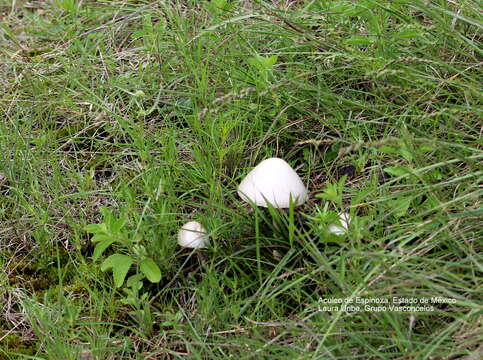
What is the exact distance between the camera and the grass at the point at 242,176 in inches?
73.3

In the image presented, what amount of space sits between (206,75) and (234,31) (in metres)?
0.25

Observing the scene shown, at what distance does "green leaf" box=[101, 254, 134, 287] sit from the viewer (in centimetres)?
211

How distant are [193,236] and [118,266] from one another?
0.29 meters

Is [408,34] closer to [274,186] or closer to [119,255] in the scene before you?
[274,186]

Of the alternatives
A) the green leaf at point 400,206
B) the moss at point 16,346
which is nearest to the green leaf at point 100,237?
the moss at point 16,346

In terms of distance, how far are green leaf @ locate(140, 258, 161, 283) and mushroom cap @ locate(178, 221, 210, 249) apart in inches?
5.0

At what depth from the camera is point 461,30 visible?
2615mm

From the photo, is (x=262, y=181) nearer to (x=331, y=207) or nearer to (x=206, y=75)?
(x=331, y=207)

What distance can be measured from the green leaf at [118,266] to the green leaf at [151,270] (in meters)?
0.05

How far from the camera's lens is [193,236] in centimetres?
218

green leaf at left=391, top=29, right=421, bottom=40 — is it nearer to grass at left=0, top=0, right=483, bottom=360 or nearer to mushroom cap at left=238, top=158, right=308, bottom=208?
grass at left=0, top=0, right=483, bottom=360

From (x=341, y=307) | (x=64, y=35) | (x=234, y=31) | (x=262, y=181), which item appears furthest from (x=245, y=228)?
(x=64, y=35)

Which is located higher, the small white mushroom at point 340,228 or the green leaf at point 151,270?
the small white mushroom at point 340,228

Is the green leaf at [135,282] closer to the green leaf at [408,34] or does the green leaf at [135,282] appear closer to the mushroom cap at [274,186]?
the mushroom cap at [274,186]
